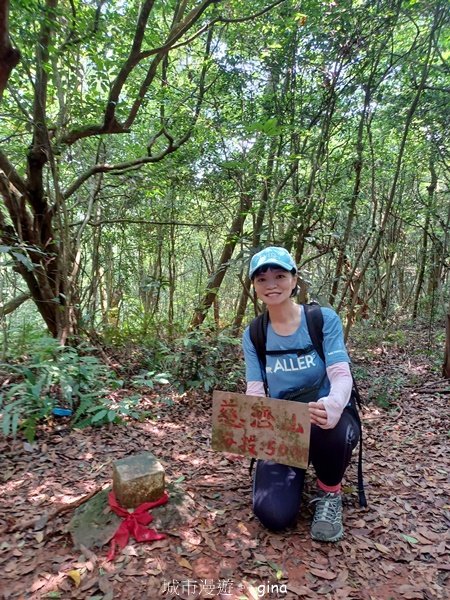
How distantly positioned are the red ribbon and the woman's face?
1373 millimetres

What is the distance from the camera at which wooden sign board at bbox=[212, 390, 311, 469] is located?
2102mm

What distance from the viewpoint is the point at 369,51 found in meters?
5.09

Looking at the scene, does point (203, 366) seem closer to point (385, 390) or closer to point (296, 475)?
point (385, 390)

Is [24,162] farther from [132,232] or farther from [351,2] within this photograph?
[351,2]

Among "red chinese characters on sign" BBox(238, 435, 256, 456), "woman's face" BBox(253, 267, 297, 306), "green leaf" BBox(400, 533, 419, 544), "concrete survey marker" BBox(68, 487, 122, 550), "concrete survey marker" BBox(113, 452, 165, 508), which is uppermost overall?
"woman's face" BBox(253, 267, 297, 306)

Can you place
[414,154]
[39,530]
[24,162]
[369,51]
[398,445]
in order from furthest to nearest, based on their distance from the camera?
[414,154] → [24,162] → [369,51] → [398,445] → [39,530]

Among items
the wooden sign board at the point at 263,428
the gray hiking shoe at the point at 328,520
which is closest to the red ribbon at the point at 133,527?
the wooden sign board at the point at 263,428

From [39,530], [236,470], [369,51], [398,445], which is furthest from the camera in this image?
[369,51]

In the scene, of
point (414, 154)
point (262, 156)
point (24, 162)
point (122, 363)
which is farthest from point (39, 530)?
point (414, 154)

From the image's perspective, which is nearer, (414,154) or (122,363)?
(122,363)

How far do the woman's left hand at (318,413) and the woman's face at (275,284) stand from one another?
0.62 m

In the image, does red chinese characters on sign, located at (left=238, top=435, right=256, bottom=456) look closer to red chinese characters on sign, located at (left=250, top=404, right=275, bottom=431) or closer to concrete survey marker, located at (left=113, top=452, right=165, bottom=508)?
red chinese characters on sign, located at (left=250, top=404, right=275, bottom=431)

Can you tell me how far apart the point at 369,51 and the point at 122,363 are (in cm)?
527

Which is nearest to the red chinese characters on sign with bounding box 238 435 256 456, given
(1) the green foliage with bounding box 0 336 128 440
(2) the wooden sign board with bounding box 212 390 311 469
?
(2) the wooden sign board with bounding box 212 390 311 469
